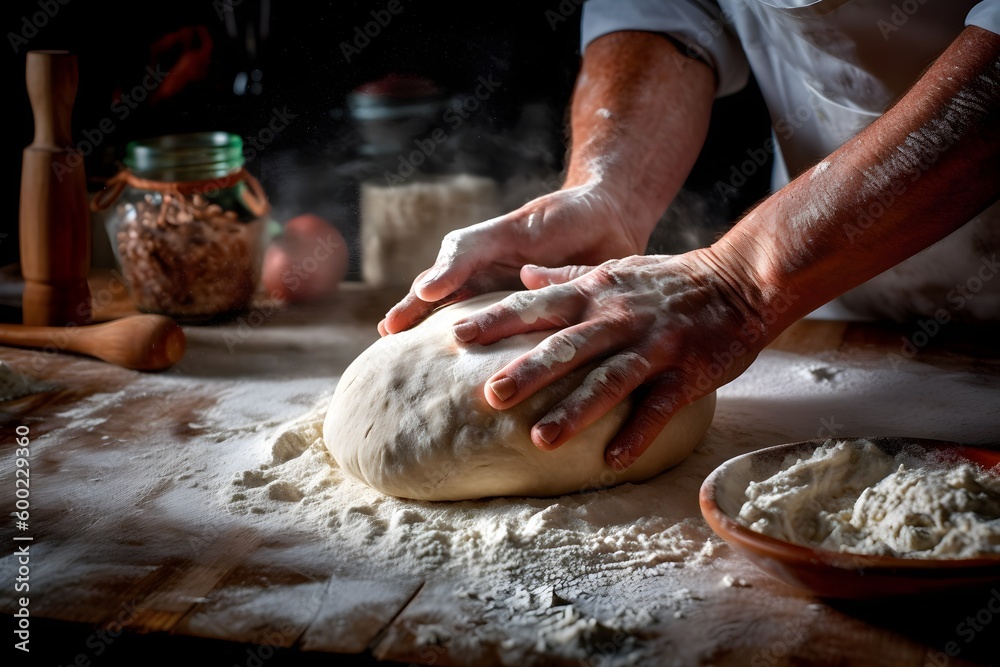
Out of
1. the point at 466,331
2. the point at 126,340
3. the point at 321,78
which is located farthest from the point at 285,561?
the point at 321,78

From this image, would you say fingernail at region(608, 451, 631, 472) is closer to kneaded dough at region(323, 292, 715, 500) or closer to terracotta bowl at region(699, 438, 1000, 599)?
kneaded dough at region(323, 292, 715, 500)

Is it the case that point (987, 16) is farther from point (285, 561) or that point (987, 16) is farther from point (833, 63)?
point (285, 561)

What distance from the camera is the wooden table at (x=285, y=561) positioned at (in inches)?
35.4

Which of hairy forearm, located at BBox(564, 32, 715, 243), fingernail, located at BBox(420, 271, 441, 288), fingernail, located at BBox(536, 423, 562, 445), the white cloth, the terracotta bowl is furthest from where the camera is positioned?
hairy forearm, located at BBox(564, 32, 715, 243)

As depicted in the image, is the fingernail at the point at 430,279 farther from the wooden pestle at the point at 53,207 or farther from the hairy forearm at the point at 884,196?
the wooden pestle at the point at 53,207

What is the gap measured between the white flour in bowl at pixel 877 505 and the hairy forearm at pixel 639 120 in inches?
32.4

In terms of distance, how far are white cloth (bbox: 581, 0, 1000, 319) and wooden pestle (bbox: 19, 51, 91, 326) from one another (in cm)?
130

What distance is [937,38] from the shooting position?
1.55 metres

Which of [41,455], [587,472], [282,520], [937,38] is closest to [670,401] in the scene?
[587,472]

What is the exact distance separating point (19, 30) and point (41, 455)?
1.56m

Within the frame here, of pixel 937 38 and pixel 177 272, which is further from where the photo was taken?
pixel 177 272

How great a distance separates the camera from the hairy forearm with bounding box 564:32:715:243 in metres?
1.82

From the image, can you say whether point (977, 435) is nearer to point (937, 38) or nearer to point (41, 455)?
point (937, 38)

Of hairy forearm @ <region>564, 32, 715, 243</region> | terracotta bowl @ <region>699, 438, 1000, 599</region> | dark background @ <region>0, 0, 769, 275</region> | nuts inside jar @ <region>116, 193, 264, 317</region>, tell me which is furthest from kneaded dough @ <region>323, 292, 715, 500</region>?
dark background @ <region>0, 0, 769, 275</region>
